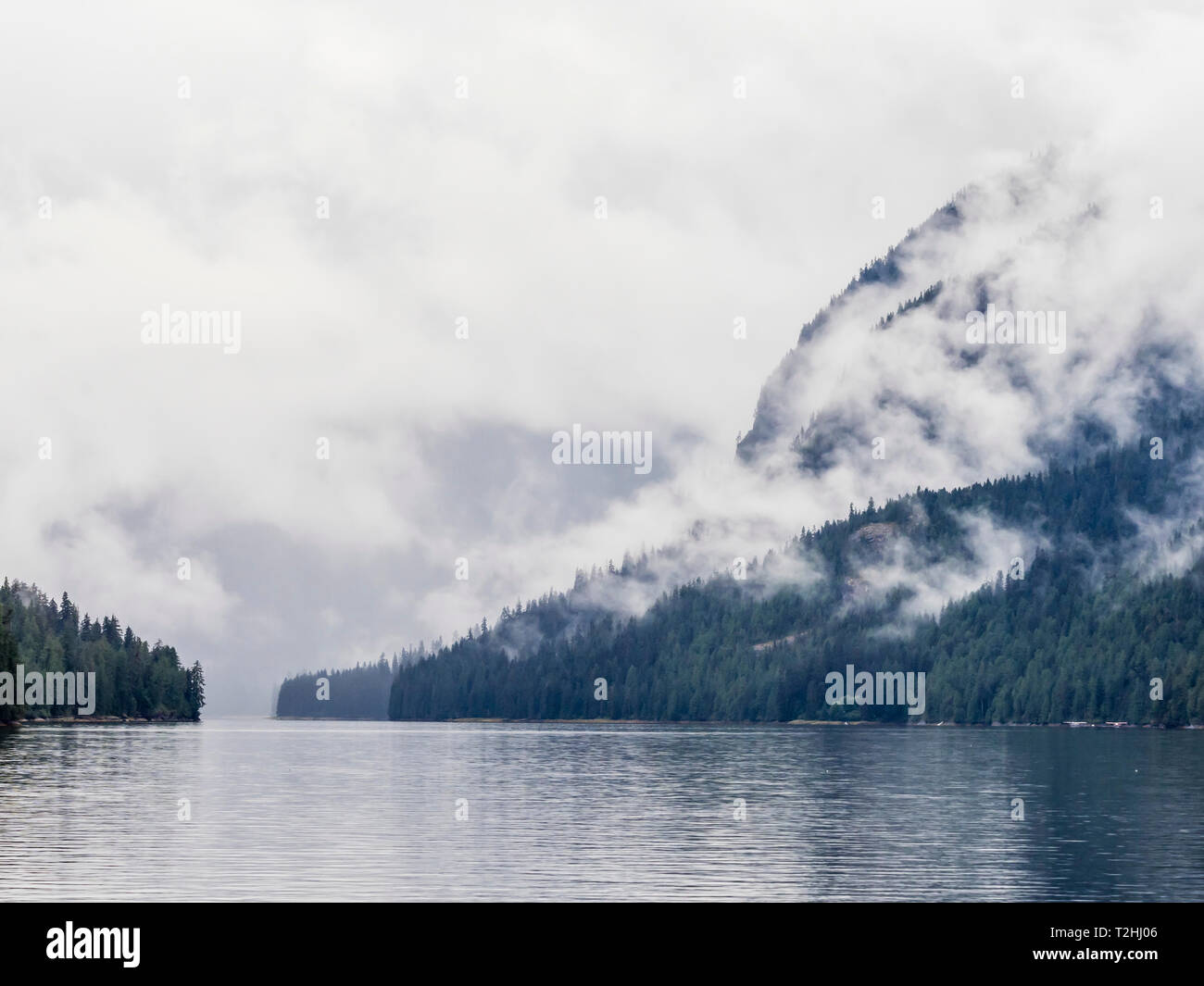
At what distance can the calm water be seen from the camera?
67.7m

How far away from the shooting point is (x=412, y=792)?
123500 mm

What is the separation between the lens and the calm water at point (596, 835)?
6769cm

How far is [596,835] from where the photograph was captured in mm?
87688

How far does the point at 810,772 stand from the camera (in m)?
158

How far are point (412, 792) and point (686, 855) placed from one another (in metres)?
49.9

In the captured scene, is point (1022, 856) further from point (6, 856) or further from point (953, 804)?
point (6, 856)
